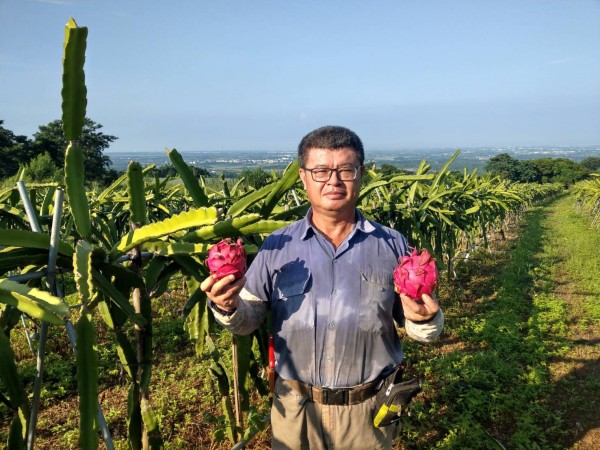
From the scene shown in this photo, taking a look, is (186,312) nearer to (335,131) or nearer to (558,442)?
(335,131)

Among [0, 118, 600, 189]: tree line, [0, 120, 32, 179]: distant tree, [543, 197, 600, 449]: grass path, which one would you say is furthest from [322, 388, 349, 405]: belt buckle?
[0, 120, 32, 179]: distant tree

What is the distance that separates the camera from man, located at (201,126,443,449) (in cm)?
155

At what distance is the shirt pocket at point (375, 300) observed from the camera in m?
1.55

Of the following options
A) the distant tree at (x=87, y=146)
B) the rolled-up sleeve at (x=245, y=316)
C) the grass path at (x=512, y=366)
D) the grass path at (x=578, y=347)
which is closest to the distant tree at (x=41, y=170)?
the distant tree at (x=87, y=146)

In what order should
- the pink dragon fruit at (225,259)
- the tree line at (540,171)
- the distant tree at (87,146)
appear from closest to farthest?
the pink dragon fruit at (225,259), the distant tree at (87,146), the tree line at (540,171)

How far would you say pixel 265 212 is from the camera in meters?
1.90

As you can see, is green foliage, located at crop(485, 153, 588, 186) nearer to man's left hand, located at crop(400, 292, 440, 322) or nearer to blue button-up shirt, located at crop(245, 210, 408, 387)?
blue button-up shirt, located at crop(245, 210, 408, 387)

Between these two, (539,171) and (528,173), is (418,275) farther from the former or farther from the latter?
(539,171)

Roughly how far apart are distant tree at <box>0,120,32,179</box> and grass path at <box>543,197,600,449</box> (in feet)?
72.0

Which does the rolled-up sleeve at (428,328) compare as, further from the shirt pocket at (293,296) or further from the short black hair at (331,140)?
the short black hair at (331,140)

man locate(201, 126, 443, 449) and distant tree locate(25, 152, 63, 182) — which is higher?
distant tree locate(25, 152, 63, 182)

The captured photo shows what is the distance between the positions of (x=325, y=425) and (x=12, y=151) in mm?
24363

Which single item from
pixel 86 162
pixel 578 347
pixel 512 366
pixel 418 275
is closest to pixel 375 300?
pixel 418 275

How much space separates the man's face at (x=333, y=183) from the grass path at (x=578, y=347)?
106 inches
